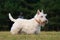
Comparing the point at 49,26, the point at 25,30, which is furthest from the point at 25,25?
the point at 49,26

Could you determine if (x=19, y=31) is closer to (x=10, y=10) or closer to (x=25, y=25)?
(x=25, y=25)

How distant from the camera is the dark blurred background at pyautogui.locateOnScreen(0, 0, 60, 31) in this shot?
126 feet

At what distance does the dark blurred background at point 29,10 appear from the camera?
126 feet

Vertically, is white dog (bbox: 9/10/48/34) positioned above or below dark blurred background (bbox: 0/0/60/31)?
below

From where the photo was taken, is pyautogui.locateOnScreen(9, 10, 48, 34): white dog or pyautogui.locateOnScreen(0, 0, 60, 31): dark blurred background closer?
pyautogui.locateOnScreen(9, 10, 48, 34): white dog

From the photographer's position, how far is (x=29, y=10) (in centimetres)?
4019

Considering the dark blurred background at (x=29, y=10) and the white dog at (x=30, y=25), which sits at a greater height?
the dark blurred background at (x=29, y=10)

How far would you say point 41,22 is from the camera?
14.3 meters

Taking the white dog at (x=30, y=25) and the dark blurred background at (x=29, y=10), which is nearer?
the white dog at (x=30, y=25)

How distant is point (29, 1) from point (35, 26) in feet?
96.2

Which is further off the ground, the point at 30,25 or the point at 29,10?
the point at 29,10

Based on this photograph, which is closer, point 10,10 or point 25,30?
point 25,30

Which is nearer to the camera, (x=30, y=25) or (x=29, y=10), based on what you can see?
(x=30, y=25)

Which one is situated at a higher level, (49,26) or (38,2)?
(38,2)
